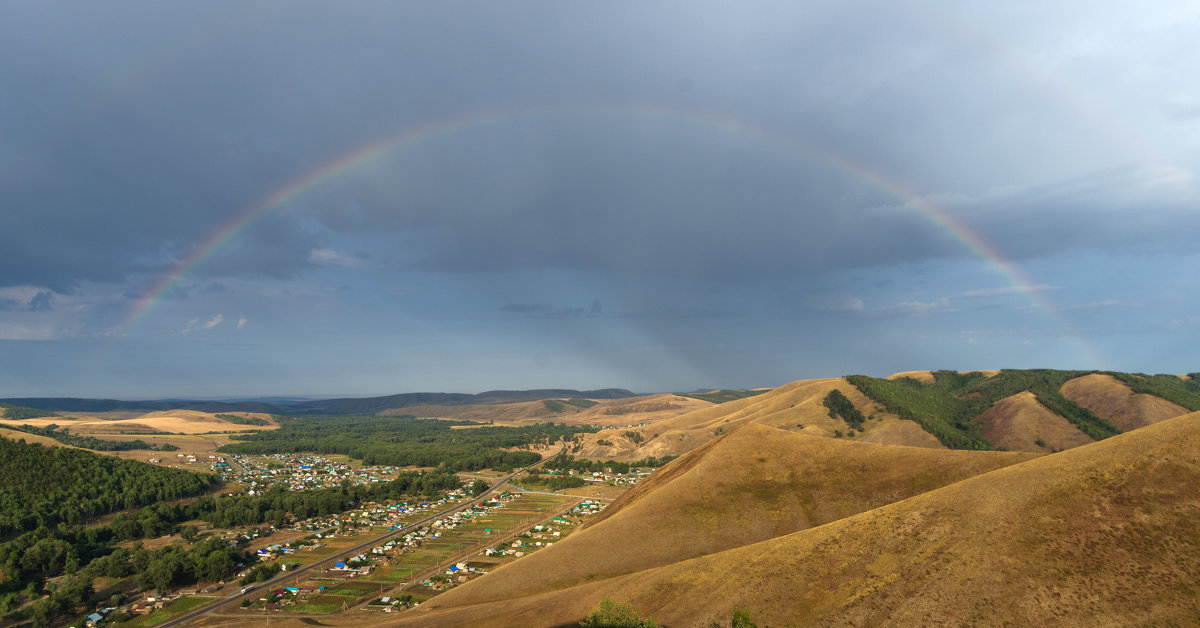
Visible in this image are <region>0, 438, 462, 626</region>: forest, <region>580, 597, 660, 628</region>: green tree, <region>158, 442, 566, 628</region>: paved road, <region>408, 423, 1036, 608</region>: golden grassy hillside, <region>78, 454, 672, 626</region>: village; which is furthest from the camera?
<region>0, 438, 462, 626</region>: forest

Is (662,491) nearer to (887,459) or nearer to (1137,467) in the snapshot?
(887,459)

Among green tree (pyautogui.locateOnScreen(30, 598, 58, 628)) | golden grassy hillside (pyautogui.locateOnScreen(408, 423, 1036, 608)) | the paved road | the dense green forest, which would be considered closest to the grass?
the paved road

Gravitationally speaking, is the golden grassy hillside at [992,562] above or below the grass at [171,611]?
above

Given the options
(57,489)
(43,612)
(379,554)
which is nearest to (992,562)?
(379,554)

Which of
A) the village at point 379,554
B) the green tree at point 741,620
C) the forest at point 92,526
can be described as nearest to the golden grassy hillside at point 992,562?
→ the green tree at point 741,620

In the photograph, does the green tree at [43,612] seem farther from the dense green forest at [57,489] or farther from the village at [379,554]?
the dense green forest at [57,489]

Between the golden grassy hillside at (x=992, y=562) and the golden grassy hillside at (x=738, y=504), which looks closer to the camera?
the golden grassy hillside at (x=992, y=562)

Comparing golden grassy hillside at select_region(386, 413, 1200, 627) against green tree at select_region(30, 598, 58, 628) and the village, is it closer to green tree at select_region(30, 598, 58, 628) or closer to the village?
the village

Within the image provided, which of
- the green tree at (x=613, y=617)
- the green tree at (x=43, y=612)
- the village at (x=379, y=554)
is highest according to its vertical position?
the green tree at (x=613, y=617)
